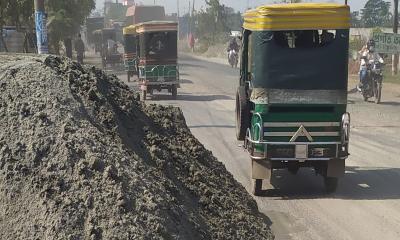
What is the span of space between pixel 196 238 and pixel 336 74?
4545 mm

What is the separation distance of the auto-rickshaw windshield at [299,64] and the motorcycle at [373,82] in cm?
1100

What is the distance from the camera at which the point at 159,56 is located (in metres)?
21.5

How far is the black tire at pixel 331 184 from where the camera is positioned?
28.1 ft

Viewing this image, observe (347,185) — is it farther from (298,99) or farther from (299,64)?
(299,64)

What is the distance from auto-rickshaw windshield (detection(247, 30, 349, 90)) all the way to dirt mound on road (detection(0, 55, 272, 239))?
2641mm

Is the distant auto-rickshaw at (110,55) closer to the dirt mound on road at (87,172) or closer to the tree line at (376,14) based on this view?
the tree line at (376,14)

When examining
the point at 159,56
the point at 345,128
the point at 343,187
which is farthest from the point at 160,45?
the point at 345,128

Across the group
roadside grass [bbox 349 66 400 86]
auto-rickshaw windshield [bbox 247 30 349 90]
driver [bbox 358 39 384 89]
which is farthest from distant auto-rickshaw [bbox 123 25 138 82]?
auto-rickshaw windshield [bbox 247 30 349 90]

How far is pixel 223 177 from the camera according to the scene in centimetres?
720

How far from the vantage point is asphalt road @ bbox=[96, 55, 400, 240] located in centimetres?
701

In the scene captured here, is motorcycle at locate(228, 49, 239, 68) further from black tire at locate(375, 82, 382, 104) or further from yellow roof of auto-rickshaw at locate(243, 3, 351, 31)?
yellow roof of auto-rickshaw at locate(243, 3, 351, 31)

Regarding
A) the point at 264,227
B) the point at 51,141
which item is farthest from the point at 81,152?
the point at 264,227

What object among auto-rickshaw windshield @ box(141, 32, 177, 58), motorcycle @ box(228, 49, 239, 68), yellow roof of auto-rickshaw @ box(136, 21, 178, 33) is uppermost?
yellow roof of auto-rickshaw @ box(136, 21, 178, 33)

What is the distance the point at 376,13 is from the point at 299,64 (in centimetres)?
4115
